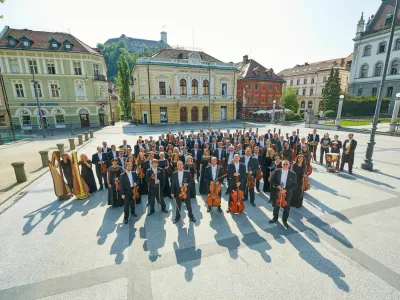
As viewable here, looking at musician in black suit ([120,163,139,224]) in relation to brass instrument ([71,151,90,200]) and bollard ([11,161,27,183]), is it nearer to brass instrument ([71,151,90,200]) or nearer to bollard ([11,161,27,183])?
brass instrument ([71,151,90,200])

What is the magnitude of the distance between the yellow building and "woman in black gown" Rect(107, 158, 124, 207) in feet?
92.8

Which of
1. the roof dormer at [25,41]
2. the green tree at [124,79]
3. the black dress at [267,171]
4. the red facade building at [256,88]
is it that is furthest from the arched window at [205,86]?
the black dress at [267,171]

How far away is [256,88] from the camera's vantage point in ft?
150

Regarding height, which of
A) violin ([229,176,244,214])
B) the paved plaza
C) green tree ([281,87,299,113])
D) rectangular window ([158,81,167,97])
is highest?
rectangular window ([158,81,167,97])

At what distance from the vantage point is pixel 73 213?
265 inches

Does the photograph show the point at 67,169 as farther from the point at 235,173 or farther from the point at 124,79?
the point at 124,79

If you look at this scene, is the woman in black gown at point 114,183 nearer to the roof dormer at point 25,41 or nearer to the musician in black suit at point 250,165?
the musician in black suit at point 250,165

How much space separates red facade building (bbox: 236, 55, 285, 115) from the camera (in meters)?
45.2

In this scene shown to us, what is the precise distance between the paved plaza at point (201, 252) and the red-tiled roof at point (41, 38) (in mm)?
32577

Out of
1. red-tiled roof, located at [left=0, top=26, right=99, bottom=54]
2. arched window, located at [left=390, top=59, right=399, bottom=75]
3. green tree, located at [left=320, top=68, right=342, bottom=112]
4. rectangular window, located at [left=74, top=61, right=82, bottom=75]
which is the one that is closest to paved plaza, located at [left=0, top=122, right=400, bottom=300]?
rectangular window, located at [left=74, top=61, right=82, bottom=75]

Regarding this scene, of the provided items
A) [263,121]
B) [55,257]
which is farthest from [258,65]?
[55,257]

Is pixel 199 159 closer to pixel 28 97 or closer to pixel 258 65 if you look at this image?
pixel 28 97

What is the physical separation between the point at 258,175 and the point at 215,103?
1293 inches

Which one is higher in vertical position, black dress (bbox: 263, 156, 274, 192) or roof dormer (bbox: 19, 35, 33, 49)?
roof dormer (bbox: 19, 35, 33, 49)
